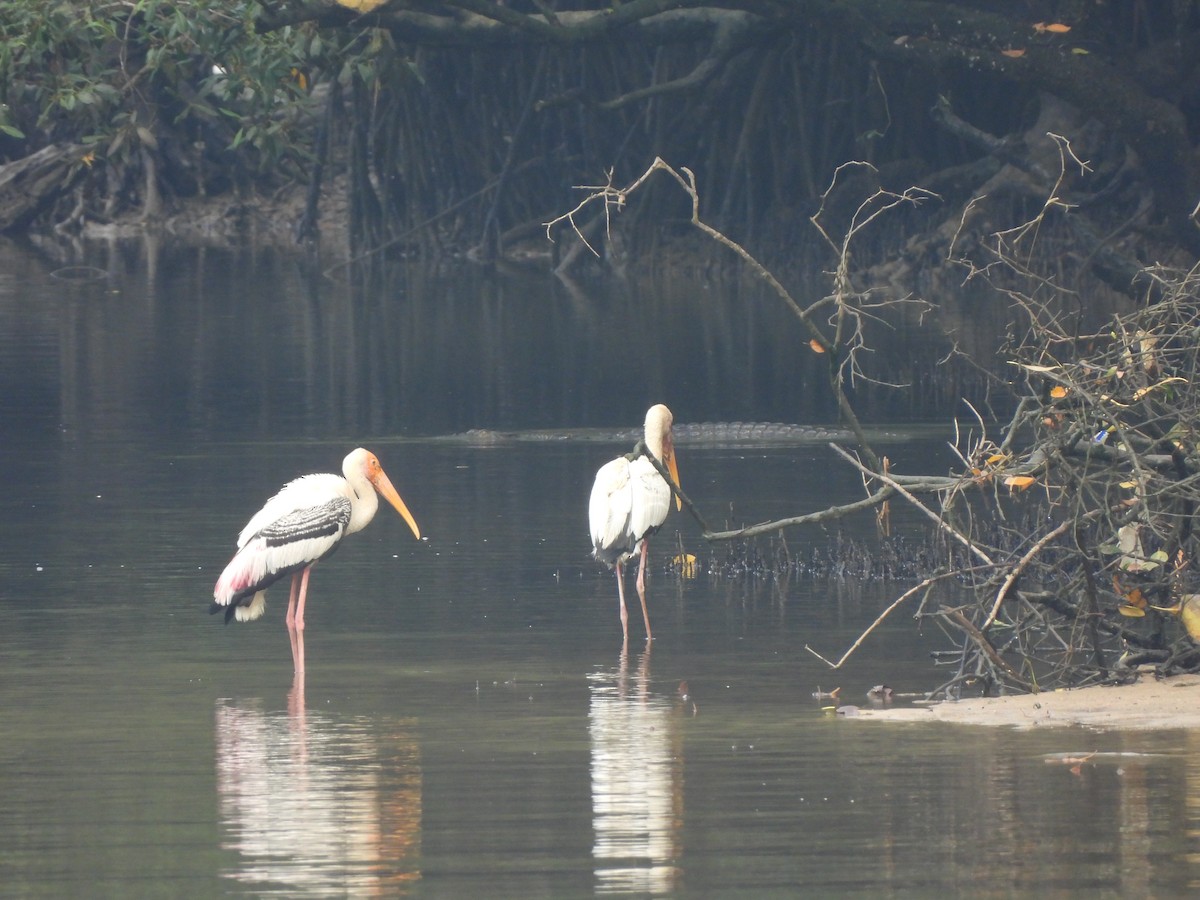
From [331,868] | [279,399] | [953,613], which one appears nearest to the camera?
[331,868]

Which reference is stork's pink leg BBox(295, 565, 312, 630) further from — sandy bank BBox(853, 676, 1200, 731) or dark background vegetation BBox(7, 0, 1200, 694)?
sandy bank BBox(853, 676, 1200, 731)

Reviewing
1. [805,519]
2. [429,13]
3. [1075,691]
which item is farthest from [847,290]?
[429,13]

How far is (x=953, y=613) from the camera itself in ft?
26.7

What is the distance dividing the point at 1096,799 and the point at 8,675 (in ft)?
13.1

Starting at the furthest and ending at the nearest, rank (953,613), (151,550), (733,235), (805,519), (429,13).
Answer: (733,235)
(429,13)
(151,550)
(805,519)
(953,613)

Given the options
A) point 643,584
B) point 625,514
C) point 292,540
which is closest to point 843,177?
point 643,584

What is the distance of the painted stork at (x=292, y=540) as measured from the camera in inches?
387

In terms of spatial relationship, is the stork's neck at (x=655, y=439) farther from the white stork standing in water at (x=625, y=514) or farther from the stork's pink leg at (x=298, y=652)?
the stork's pink leg at (x=298, y=652)

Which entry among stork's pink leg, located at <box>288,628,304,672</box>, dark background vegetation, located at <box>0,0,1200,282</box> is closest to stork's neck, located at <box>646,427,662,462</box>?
stork's pink leg, located at <box>288,628,304,672</box>

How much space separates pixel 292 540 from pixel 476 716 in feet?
6.57

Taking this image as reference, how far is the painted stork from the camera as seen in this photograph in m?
9.84

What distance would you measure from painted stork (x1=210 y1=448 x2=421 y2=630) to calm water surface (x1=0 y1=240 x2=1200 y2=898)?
0.19m

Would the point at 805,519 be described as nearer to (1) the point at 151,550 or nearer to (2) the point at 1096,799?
(2) the point at 1096,799

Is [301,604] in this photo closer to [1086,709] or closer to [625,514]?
[625,514]
